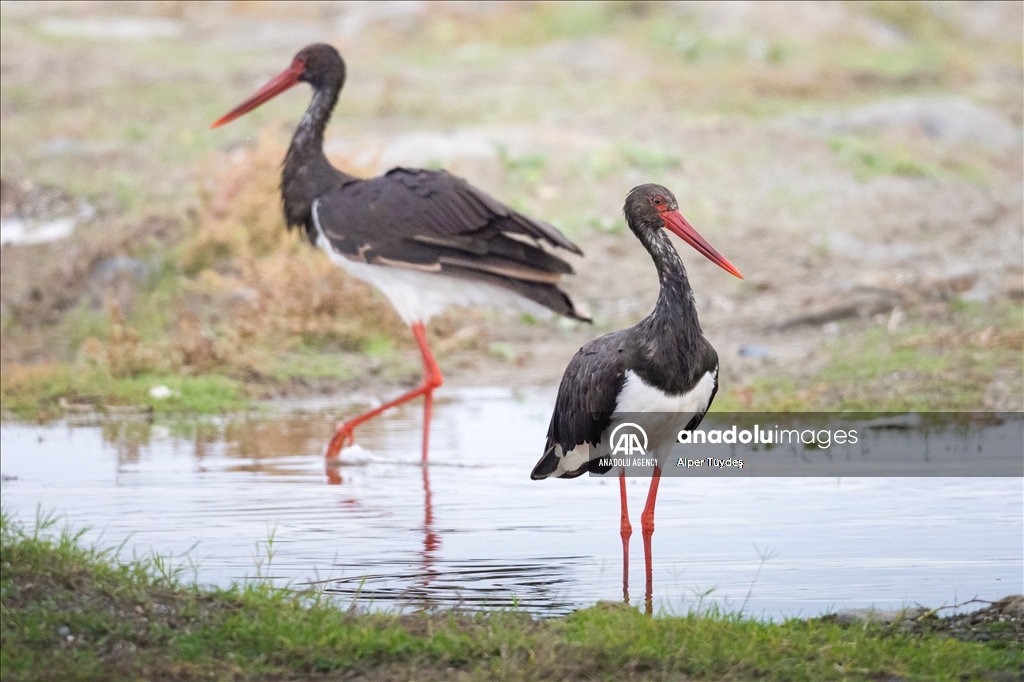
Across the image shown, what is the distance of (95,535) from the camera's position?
6.55 meters

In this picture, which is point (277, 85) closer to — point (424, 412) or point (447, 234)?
point (447, 234)

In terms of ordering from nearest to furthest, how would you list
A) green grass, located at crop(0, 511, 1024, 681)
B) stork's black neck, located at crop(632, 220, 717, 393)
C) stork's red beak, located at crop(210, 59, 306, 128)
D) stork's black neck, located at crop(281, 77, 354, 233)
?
green grass, located at crop(0, 511, 1024, 681), stork's black neck, located at crop(632, 220, 717, 393), stork's black neck, located at crop(281, 77, 354, 233), stork's red beak, located at crop(210, 59, 306, 128)

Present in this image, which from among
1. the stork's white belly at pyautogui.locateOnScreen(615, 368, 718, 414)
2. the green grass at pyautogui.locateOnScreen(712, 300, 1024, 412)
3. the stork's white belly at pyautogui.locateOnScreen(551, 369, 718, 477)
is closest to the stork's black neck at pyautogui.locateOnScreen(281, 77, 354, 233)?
the green grass at pyautogui.locateOnScreen(712, 300, 1024, 412)

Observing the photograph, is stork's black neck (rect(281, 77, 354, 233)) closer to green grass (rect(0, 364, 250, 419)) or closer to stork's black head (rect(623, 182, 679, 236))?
green grass (rect(0, 364, 250, 419))

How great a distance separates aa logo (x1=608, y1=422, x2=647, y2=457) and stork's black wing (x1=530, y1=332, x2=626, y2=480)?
56 millimetres

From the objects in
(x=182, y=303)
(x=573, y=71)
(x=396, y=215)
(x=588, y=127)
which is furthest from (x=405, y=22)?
(x=396, y=215)

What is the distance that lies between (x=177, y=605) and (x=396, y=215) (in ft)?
15.9

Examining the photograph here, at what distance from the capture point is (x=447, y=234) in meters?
9.41

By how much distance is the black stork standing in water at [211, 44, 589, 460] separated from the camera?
9.31 metres

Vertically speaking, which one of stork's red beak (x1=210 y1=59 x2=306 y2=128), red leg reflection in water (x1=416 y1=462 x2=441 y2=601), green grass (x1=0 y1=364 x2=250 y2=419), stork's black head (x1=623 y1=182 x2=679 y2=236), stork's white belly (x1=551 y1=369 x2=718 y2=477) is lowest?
red leg reflection in water (x1=416 y1=462 x2=441 y2=601)

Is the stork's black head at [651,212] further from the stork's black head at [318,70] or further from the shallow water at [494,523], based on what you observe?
the stork's black head at [318,70]

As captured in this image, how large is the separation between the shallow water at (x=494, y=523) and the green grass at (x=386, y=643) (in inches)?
19.0

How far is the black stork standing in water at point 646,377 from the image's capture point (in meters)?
6.02

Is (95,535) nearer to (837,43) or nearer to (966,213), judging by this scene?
(966,213)
